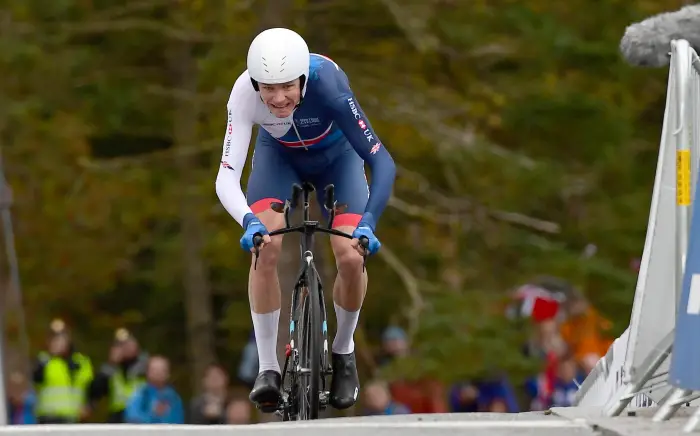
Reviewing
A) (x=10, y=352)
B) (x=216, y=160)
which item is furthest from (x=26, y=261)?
(x=216, y=160)

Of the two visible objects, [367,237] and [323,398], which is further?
[323,398]

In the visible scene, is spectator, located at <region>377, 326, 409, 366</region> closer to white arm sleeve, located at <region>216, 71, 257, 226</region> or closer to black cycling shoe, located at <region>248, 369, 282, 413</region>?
black cycling shoe, located at <region>248, 369, 282, 413</region>

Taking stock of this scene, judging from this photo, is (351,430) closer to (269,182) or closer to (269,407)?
(269,407)

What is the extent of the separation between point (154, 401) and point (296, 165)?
7205 millimetres

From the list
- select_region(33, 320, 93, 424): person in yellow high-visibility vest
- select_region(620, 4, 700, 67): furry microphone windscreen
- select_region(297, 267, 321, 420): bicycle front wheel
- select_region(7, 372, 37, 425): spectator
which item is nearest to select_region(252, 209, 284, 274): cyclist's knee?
select_region(297, 267, 321, 420): bicycle front wheel

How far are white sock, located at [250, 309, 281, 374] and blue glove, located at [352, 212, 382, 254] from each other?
110 cm

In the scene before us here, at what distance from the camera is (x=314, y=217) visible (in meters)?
14.1

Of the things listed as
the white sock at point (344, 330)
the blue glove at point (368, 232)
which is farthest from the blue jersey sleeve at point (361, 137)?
the white sock at point (344, 330)

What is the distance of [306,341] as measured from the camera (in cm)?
849

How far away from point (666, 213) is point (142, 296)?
22.1 m

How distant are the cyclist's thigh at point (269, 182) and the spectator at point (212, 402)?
7034 millimetres

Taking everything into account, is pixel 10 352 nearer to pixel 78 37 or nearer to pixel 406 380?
pixel 78 37

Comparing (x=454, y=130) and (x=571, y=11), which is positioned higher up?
(x=571, y=11)

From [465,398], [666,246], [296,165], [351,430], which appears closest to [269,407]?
[296,165]
